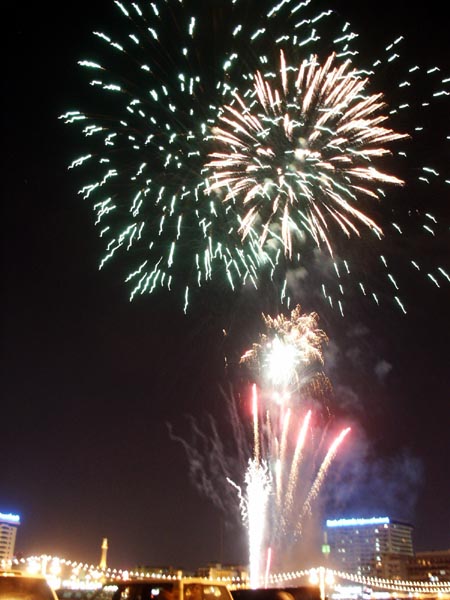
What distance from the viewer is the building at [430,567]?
130 metres

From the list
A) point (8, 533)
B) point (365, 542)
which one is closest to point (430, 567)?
point (365, 542)

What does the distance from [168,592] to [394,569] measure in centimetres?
14764

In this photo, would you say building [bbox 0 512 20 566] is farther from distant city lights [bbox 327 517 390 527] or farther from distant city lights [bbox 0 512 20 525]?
distant city lights [bbox 327 517 390 527]

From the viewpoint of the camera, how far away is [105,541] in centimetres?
9462

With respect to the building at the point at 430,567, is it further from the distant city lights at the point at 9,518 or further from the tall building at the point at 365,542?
the distant city lights at the point at 9,518

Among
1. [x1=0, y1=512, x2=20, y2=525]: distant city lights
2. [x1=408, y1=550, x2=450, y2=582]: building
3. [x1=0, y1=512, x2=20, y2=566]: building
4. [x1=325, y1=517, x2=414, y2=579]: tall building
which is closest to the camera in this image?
[x1=408, y1=550, x2=450, y2=582]: building

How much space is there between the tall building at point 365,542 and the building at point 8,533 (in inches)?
2907

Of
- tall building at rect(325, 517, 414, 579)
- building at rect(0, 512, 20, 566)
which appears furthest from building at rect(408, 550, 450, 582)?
building at rect(0, 512, 20, 566)

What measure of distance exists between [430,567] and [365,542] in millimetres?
20832

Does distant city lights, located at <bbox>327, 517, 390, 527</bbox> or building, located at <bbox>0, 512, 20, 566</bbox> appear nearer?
building, located at <bbox>0, 512, 20, 566</bbox>

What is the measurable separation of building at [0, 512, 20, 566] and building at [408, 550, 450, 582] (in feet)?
292

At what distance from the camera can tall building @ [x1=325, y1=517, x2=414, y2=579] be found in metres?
146

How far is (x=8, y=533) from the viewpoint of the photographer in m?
138

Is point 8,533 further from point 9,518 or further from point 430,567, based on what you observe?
point 430,567
